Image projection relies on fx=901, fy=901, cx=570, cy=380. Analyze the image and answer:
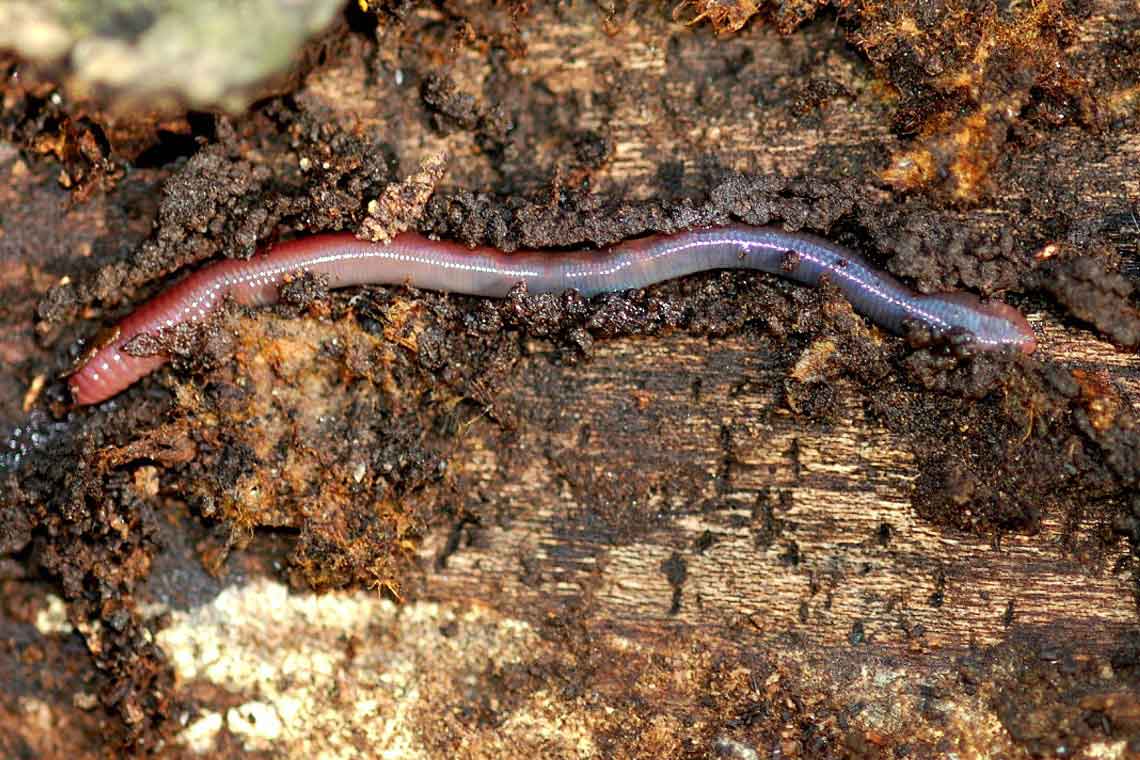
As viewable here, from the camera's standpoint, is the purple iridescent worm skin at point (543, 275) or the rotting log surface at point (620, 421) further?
the purple iridescent worm skin at point (543, 275)

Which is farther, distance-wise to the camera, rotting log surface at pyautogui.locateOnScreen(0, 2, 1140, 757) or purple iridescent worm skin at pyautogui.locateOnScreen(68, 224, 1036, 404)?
purple iridescent worm skin at pyautogui.locateOnScreen(68, 224, 1036, 404)

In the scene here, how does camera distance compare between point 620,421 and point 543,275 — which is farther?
point 543,275

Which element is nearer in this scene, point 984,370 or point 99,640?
point 984,370

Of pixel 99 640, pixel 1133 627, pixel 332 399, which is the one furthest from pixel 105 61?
pixel 1133 627

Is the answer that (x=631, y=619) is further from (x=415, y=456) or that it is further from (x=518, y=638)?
(x=415, y=456)
